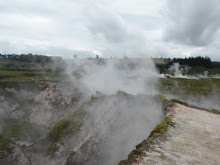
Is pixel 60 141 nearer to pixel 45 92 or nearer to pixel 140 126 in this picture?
pixel 140 126

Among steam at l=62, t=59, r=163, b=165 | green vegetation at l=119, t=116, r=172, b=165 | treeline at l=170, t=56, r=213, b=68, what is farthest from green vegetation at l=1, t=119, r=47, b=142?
treeline at l=170, t=56, r=213, b=68

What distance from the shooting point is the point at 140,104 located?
18.7 m

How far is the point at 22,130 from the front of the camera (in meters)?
33.0

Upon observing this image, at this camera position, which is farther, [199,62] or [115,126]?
[199,62]

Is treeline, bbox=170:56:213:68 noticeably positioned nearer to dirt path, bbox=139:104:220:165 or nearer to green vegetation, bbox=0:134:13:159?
dirt path, bbox=139:104:220:165

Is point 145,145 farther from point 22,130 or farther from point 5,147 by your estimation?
point 22,130

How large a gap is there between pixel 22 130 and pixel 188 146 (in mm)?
33965

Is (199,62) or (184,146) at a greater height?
(199,62)

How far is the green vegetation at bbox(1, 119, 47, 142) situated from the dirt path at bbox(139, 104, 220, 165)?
1076 inches

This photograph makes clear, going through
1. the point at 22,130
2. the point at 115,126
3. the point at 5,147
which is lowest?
the point at 22,130

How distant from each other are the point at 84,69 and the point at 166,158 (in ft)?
192

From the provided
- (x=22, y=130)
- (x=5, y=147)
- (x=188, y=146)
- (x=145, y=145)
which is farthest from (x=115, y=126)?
(x=22, y=130)

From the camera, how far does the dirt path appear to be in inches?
232

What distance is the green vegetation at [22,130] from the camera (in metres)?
29.5
